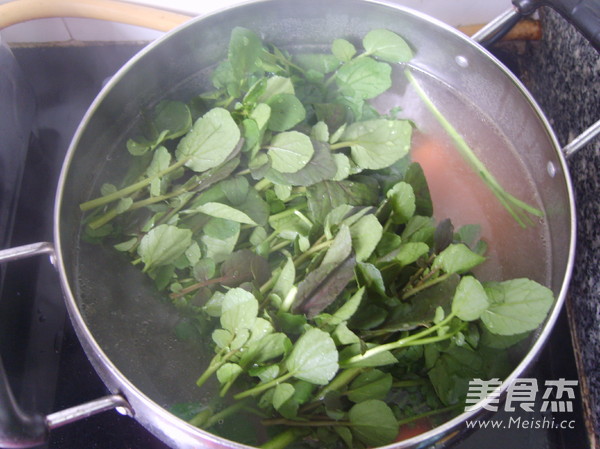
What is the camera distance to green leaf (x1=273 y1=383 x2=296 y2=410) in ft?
1.69

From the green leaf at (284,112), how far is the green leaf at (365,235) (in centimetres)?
14

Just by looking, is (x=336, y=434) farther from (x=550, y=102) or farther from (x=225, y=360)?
(x=550, y=102)

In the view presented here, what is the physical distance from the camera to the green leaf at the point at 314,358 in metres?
0.51

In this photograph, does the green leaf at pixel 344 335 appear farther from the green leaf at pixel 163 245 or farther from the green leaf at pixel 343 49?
→ the green leaf at pixel 343 49

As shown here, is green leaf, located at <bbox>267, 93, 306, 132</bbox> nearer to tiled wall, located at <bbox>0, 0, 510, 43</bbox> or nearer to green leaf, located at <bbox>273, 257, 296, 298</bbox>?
green leaf, located at <bbox>273, 257, 296, 298</bbox>

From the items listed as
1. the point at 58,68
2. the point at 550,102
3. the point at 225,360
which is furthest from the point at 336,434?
the point at 58,68

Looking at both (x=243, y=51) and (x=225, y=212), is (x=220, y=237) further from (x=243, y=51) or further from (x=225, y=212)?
(x=243, y=51)

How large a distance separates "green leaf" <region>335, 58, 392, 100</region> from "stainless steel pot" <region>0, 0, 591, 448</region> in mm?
50

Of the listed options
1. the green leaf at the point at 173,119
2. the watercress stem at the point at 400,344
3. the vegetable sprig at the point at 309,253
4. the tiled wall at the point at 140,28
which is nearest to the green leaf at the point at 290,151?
the vegetable sprig at the point at 309,253

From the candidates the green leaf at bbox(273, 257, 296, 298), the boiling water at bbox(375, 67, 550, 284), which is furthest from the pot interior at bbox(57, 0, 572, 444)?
the green leaf at bbox(273, 257, 296, 298)

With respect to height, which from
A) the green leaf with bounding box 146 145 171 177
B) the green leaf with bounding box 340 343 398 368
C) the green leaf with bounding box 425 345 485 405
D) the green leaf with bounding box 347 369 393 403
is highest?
the green leaf with bounding box 146 145 171 177

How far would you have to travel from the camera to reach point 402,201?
0.60m

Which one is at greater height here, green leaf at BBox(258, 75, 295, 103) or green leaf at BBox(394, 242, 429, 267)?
green leaf at BBox(258, 75, 295, 103)

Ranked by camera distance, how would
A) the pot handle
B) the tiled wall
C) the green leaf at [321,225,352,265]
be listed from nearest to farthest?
the pot handle
the green leaf at [321,225,352,265]
the tiled wall
